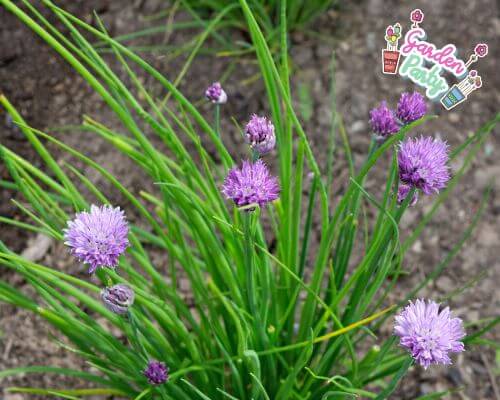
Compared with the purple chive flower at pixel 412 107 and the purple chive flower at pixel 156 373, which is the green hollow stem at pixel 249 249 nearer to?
the purple chive flower at pixel 156 373

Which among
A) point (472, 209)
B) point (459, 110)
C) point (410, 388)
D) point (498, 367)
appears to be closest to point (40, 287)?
point (410, 388)

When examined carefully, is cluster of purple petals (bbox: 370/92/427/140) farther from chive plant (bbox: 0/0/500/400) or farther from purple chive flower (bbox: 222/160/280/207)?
purple chive flower (bbox: 222/160/280/207)

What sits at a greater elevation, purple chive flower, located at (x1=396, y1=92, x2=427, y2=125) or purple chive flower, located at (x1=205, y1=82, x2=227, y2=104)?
purple chive flower, located at (x1=205, y1=82, x2=227, y2=104)

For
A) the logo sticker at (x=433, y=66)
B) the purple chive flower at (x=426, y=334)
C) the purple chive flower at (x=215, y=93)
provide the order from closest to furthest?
the purple chive flower at (x=426, y=334) → the logo sticker at (x=433, y=66) → the purple chive flower at (x=215, y=93)

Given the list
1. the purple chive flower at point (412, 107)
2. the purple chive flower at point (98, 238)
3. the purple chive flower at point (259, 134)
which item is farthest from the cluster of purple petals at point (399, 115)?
the purple chive flower at point (98, 238)

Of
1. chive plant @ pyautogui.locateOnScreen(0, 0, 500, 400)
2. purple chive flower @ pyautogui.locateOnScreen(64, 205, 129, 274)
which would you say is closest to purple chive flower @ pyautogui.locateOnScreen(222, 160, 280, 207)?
chive plant @ pyautogui.locateOnScreen(0, 0, 500, 400)

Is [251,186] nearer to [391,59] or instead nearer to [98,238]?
[98,238]
